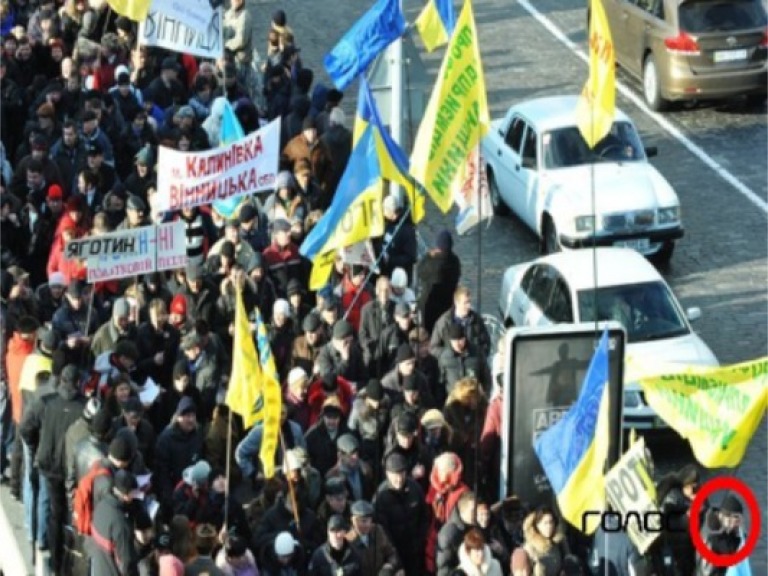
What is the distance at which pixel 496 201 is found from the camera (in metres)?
28.7

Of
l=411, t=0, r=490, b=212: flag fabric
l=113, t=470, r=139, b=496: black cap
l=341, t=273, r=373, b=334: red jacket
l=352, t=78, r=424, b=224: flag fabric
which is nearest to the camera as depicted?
l=113, t=470, r=139, b=496: black cap

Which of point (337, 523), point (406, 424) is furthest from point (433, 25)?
point (337, 523)

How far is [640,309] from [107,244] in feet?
17.9

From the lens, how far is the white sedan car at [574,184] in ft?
86.7

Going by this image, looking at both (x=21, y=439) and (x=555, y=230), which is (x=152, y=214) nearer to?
(x=21, y=439)

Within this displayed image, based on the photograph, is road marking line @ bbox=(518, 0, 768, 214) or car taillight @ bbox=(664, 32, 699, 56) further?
car taillight @ bbox=(664, 32, 699, 56)

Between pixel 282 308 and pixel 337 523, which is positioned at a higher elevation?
pixel 282 308

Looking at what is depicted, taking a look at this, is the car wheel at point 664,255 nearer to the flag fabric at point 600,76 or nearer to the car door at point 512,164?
the car door at point 512,164

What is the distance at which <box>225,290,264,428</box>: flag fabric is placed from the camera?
60.3ft

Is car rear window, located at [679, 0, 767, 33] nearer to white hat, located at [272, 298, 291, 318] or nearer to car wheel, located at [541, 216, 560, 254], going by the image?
car wheel, located at [541, 216, 560, 254]

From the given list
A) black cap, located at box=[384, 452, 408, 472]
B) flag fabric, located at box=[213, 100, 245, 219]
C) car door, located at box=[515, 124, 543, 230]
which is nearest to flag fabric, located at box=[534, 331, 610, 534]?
black cap, located at box=[384, 452, 408, 472]

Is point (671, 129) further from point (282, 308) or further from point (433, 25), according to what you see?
point (282, 308)

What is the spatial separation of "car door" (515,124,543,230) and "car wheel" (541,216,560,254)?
0.19 metres

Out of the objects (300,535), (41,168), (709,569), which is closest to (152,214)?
(41,168)
